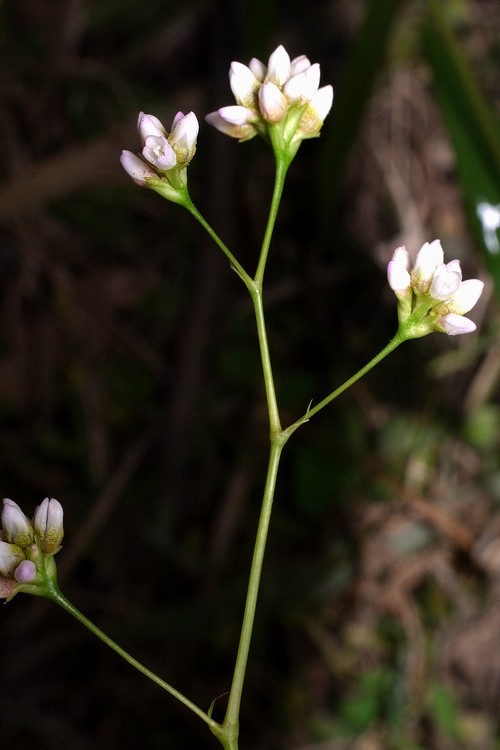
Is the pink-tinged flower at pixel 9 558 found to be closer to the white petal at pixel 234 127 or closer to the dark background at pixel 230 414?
the white petal at pixel 234 127

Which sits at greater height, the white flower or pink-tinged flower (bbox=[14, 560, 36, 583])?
the white flower

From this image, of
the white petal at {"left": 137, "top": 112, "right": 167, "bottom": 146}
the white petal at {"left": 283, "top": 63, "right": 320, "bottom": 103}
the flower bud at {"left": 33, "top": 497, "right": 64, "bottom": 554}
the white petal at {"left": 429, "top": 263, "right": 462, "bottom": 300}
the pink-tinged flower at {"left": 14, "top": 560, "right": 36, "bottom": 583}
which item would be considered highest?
the white petal at {"left": 137, "top": 112, "right": 167, "bottom": 146}

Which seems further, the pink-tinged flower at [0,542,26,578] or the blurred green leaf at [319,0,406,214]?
the blurred green leaf at [319,0,406,214]

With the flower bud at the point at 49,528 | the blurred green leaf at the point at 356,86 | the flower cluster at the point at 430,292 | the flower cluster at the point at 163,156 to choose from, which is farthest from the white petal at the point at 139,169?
the blurred green leaf at the point at 356,86

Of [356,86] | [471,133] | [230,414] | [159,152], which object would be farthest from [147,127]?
[230,414]

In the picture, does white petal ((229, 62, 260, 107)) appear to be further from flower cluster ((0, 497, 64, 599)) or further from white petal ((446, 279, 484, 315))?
flower cluster ((0, 497, 64, 599))

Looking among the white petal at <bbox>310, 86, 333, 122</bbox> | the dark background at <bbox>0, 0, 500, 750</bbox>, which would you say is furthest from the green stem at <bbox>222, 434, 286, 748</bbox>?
the dark background at <bbox>0, 0, 500, 750</bbox>

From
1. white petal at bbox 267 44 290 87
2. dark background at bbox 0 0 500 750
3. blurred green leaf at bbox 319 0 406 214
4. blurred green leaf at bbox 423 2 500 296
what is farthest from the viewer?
dark background at bbox 0 0 500 750
